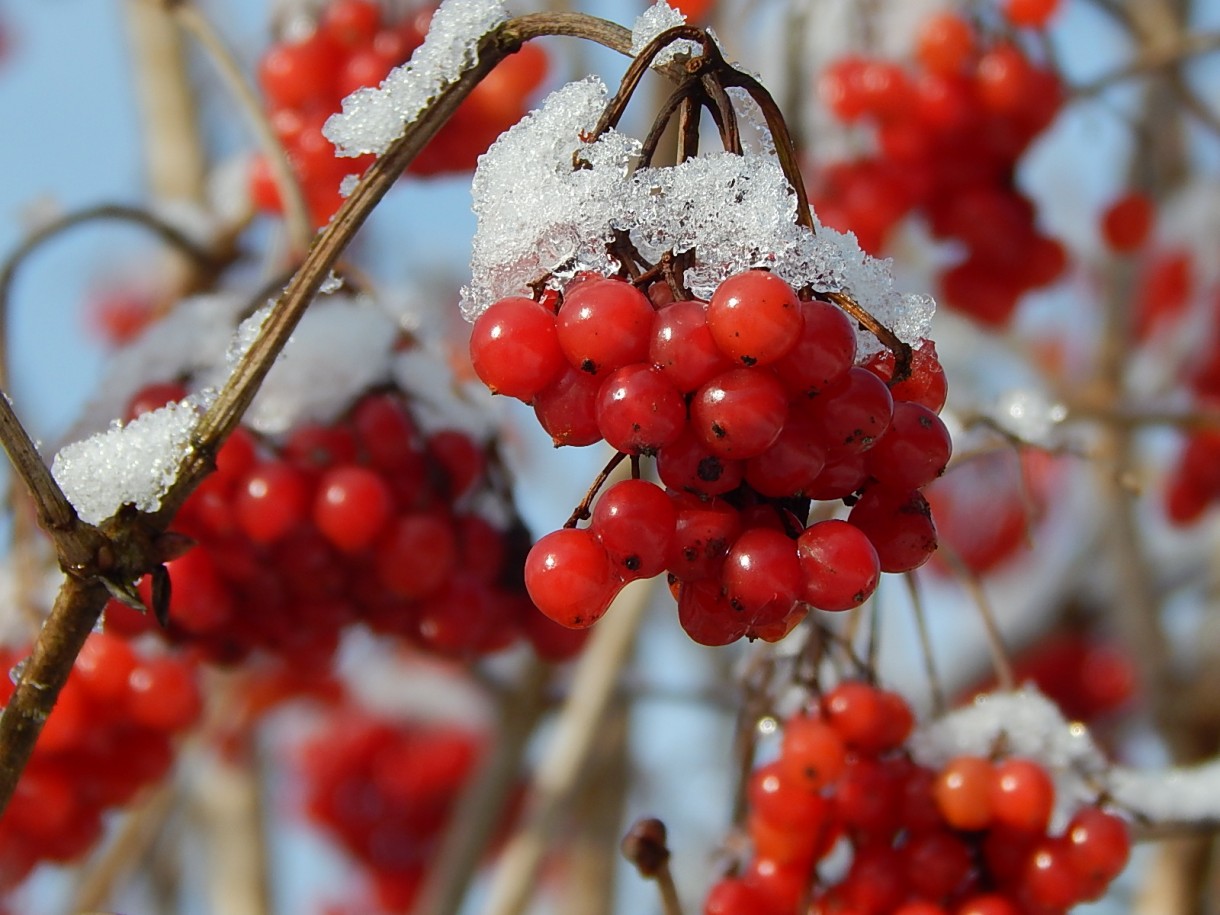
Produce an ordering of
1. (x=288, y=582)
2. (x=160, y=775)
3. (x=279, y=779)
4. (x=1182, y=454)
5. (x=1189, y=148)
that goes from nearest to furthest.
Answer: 1. (x=288, y=582)
2. (x=160, y=775)
3. (x=1182, y=454)
4. (x=1189, y=148)
5. (x=279, y=779)

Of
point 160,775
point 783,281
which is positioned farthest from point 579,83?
point 160,775

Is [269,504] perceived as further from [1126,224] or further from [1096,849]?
[1126,224]

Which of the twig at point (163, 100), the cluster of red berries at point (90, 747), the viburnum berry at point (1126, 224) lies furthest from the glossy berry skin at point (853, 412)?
the twig at point (163, 100)

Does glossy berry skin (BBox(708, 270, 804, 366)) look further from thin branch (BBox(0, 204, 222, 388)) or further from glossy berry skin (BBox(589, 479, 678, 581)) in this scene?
thin branch (BBox(0, 204, 222, 388))

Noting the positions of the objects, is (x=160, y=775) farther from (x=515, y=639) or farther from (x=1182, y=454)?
(x=1182, y=454)

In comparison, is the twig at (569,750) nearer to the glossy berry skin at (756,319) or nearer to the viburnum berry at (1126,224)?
the viburnum berry at (1126,224)

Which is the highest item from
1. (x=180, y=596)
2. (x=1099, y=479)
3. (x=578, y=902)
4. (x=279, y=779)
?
(x=1099, y=479)
